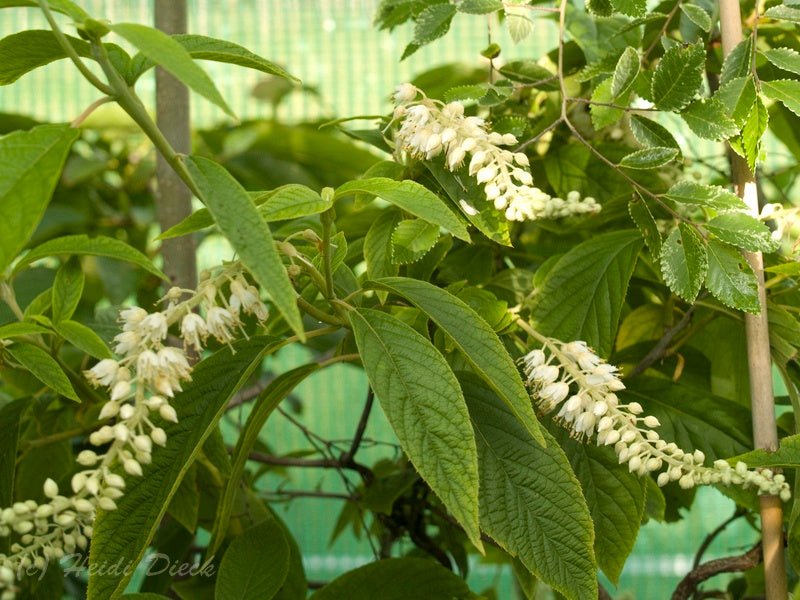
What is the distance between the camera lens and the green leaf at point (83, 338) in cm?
36

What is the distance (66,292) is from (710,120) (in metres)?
0.26

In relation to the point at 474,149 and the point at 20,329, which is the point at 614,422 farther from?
the point at 20,329

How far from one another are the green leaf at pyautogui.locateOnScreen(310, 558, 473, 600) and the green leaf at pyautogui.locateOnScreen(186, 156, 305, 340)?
0.22m

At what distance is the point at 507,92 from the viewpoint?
1.37 ft

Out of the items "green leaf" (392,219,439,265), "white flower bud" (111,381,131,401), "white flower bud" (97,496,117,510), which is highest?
"green leaf" (392,219,439,265)

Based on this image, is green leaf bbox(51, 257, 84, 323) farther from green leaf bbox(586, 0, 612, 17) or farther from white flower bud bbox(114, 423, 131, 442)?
green leaf bbox(586, 0, 612, 17)

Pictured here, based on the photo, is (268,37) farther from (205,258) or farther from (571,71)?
(571,71)

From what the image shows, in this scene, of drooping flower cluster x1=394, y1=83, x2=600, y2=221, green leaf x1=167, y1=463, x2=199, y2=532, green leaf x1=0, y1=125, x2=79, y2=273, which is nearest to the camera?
green leaf x1=0, y1=125, x2=79, y2=273

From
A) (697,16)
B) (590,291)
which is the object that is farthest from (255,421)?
(697,16)

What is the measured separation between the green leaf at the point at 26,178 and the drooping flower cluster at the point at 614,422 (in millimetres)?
176

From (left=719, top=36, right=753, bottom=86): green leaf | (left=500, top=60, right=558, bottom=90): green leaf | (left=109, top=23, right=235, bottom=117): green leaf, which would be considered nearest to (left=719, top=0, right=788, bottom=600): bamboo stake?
(left=719, top=36, right=753, bottom=86): green leaf

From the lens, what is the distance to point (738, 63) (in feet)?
1.27

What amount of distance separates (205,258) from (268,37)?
474mm

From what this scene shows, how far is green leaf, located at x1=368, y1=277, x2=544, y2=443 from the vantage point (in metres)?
0.31
